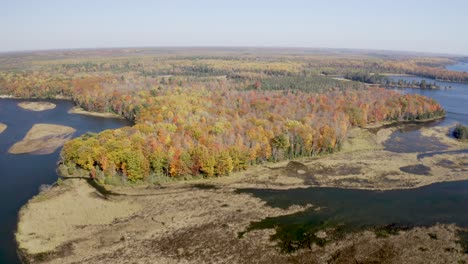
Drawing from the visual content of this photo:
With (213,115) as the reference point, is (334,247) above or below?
below

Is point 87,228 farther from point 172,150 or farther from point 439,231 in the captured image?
point 439,231

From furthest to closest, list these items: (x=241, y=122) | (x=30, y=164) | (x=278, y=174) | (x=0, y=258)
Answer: (x=241, y=122)
(x=30, y=164)
(x=278, y=174)
(x=0, y=258)

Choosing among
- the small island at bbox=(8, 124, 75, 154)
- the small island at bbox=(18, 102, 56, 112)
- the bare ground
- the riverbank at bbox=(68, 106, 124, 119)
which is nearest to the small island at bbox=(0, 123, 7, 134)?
the bare ground

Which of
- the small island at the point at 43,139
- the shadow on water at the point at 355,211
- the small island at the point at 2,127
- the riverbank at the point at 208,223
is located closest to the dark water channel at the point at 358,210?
the shadow on water at the point at 355,211

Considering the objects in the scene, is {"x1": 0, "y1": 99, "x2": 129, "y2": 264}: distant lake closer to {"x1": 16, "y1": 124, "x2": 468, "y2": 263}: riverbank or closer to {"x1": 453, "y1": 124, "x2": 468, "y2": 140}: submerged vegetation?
{"x1": 16, "y1": 124, "x2": 468, "y2": 263}: riverbank

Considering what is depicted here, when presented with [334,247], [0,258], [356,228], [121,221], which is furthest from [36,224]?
[356,228]

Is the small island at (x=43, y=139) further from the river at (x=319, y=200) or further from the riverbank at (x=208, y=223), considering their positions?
the riverbank at (x=208, y=223)

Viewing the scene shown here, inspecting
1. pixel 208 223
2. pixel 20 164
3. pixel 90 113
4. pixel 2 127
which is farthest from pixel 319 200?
pixel 90 113

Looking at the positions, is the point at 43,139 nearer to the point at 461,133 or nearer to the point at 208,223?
the point at 208,223
